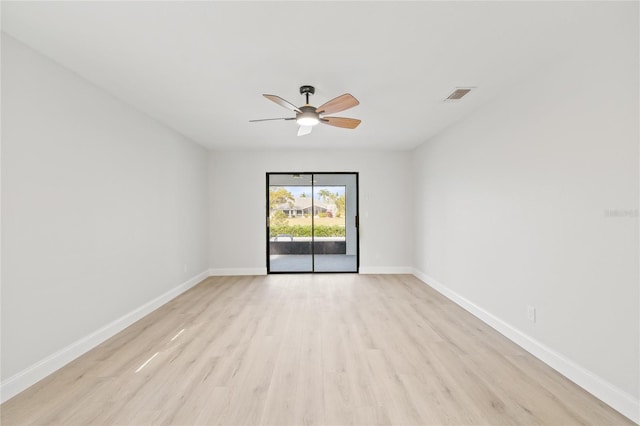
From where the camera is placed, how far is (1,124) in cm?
197

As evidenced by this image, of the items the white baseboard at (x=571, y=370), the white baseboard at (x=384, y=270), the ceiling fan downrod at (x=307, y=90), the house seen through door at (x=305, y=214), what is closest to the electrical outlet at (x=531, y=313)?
the white baseboard at (x=571, y=370)

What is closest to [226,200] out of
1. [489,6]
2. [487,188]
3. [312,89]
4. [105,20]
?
[312,89]

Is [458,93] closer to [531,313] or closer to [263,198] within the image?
[531,313]

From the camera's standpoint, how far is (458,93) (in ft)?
9.86

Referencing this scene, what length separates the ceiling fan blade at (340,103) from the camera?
2503 mm

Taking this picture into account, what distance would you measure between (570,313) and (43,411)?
3.73 metres

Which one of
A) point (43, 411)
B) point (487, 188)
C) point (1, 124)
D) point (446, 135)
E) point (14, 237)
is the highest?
point (446, 135)

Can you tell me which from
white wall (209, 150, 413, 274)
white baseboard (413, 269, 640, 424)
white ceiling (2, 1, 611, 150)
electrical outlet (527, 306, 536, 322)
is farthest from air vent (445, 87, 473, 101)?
white wall (209, 150, 413, 274)

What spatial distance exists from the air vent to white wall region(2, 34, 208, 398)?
139 inches

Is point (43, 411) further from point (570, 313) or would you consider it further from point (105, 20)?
point (570, 313)

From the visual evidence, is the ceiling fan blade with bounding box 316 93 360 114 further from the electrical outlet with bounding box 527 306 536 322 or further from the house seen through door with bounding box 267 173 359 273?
the house seen through door with bounding box 267 173 359 273

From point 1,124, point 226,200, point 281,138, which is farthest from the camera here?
point 226,200

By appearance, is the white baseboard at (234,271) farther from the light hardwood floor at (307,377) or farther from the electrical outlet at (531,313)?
the electrical outlet at (531,313)

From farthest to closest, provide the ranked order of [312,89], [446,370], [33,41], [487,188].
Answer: [487,188], [312,89], [446,370], [33,41]
